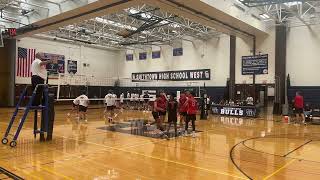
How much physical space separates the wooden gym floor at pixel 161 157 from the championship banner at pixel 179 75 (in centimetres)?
1400

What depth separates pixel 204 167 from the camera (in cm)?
588

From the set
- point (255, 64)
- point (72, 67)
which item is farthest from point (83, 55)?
point (255, 64)

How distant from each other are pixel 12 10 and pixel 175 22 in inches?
409

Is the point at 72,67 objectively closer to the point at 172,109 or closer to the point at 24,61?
the point at 24,61

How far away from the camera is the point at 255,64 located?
20188mm

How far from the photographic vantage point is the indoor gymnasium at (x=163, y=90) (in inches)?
249

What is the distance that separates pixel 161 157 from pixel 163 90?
14.7m

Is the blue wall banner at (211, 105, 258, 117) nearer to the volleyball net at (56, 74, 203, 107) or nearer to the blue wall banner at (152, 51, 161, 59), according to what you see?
the volleyball net at (56, 74, 203, 107)

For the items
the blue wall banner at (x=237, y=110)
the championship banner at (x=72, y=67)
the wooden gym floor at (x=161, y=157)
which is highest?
the championship banner at (x=72, y=67)

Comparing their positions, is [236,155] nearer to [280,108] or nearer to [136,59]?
[280,108]

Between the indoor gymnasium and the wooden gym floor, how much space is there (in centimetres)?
3

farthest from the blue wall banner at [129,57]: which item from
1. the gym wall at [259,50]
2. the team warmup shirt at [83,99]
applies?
the team warmup shirt at [83,99]

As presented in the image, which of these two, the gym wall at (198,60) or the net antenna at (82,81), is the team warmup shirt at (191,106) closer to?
the gym wall at (198,60)

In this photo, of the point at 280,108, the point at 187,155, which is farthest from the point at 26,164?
the point at 280,108
